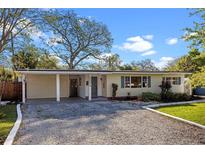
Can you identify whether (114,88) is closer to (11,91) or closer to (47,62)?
(11,91)

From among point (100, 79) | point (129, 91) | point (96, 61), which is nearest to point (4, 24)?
point (100, 79)

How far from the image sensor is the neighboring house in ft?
61.1

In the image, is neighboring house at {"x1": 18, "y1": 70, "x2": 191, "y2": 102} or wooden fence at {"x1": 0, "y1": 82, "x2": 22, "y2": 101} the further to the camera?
neighboring house at {"x1": 18, "y1": 70, "x2": 191, "y2": 102}

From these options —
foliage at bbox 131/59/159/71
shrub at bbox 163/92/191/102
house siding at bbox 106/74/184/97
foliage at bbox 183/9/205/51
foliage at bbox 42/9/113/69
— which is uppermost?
foliage at bbox 42/9/113/69

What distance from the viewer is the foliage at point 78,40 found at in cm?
3108

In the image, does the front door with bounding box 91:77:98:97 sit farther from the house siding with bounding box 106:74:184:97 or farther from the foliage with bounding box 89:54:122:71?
the foliage with bounding box 89:54:122:71

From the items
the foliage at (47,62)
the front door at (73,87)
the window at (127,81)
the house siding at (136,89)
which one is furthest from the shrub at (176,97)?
the foliage at (47,62)

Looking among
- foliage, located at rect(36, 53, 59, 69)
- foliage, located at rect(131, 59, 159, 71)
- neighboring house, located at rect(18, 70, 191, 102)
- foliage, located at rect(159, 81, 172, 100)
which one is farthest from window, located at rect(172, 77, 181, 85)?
foliage, located at rect(131, 59, 159, 71)

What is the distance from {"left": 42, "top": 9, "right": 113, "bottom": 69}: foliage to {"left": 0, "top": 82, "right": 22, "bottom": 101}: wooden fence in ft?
45.9

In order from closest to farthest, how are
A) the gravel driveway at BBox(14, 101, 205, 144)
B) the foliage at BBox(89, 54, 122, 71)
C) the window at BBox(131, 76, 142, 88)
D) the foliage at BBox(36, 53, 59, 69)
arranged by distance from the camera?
the gravel driveway at BBox(14, 101, 205, 144)
the window at BBox(131, 76, 142, 88)
the foliage at BBox(36, 53, 59, 69)
the foliage at BBox(89, 54, 122, 71)

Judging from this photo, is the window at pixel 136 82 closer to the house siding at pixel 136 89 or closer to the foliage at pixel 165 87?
the house siding at pixel 136 89

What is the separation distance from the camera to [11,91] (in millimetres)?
18188

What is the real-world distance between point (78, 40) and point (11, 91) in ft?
51.2
